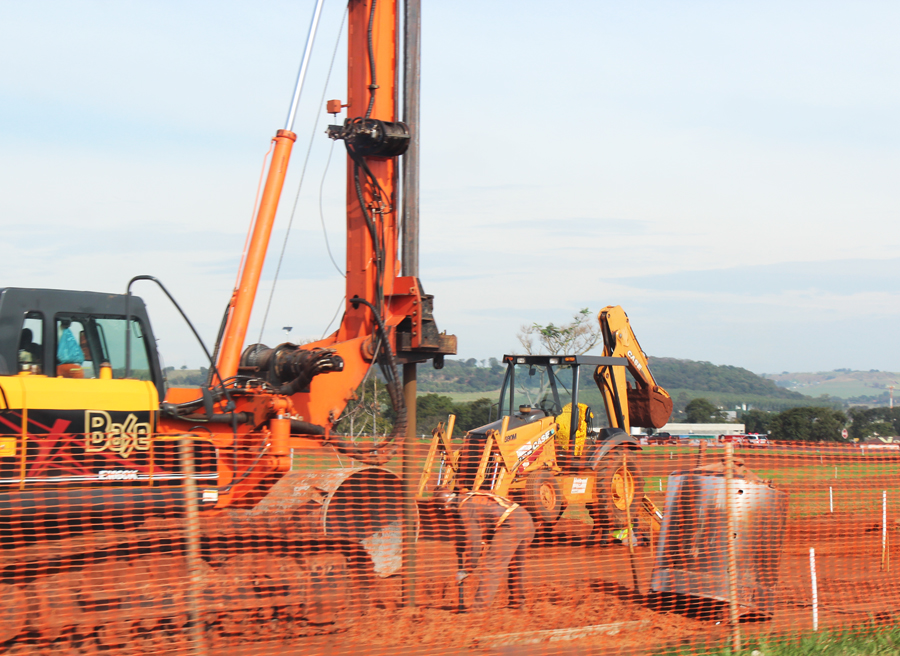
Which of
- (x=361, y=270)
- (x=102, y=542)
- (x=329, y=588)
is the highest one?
(x=361, y=270)

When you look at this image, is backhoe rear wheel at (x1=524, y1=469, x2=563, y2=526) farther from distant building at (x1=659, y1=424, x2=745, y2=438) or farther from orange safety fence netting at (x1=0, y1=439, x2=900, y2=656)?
distant building at (x1=659, y1=424, x2=745, y2=438)

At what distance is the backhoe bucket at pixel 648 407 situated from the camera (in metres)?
14.1

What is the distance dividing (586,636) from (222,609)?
3.00m

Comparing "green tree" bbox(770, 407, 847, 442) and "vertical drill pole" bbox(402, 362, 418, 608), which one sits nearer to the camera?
"vertical drill pole" bbox(402, 362, 418, 608)

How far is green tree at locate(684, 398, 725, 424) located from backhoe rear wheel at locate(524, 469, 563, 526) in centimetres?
7105

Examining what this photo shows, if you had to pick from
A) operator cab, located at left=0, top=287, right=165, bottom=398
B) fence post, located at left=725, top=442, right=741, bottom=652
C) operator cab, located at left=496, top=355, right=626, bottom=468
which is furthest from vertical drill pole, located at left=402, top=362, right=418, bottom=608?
operator cab, located at left=496, top=355, right=626, bottom=468

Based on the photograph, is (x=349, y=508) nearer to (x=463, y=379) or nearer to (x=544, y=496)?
(x=544, y=496)

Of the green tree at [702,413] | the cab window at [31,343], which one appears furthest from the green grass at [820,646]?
the green tree at [702,413]

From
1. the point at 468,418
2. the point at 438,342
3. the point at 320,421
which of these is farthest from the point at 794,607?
the point at 468,418

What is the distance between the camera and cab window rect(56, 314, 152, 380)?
6.57 m

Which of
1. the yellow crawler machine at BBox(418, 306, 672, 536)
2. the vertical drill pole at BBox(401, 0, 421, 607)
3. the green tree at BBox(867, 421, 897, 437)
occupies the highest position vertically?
the vertical drill pole at BBox(401, 0, 421, 607)

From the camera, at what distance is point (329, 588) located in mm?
7039

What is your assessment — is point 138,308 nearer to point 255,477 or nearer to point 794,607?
point 255,477

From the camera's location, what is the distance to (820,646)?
273 inches
